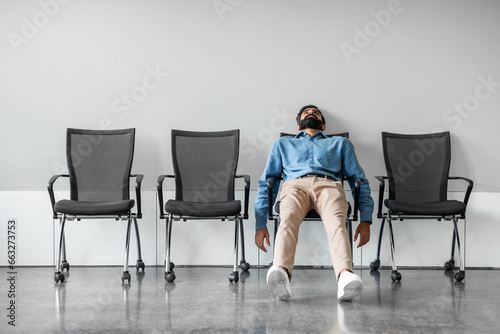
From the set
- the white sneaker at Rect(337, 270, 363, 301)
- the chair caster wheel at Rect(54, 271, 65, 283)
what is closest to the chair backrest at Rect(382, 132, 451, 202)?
→ the white sneaker at Rect(337, 270, 363, 301)

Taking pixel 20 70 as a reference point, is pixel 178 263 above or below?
below

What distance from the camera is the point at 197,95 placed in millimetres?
4570

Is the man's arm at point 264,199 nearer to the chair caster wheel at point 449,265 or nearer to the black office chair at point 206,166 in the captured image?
the black office chair at point 206,166

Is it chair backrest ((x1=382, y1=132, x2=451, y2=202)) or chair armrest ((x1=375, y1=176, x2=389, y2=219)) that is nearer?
chair armrest ((x1=375, y1=176, x2=389, y2=219))

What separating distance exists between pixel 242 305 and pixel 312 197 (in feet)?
3.13

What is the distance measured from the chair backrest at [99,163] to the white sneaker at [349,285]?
2.09 metres

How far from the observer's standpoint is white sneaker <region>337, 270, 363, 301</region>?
287cm

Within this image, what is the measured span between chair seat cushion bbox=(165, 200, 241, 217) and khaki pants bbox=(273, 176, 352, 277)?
0.43 m

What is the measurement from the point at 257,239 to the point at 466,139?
2221mm

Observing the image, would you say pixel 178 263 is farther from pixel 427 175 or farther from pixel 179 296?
pixel 427 175

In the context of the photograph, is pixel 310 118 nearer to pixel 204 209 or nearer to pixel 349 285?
pixel 204 209

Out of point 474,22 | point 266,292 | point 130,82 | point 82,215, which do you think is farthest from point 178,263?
point 474,22

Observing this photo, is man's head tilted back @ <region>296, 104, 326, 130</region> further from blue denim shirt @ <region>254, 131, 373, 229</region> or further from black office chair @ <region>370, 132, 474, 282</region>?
black office chair @ <region>370, 132, 474, 282</region>

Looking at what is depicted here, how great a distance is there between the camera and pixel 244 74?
457cm
